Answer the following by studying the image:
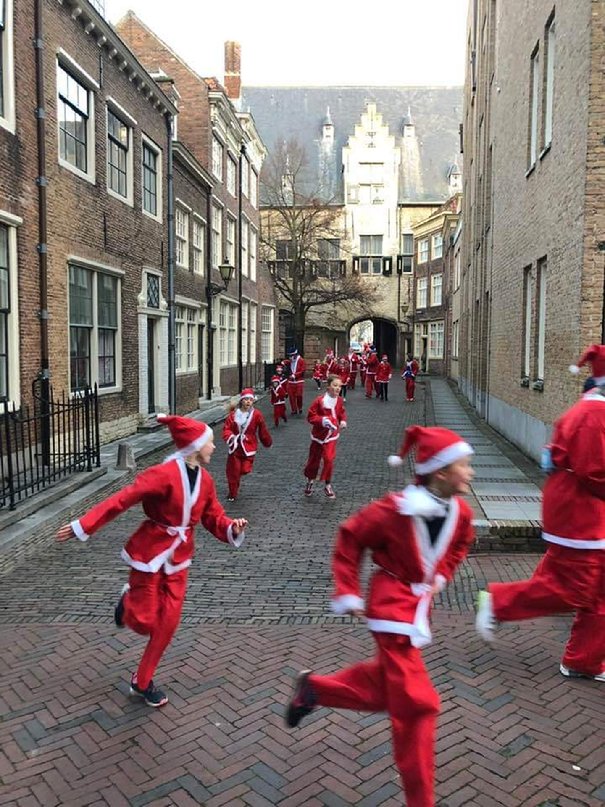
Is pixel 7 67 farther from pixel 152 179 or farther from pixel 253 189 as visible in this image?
pixel 253 189

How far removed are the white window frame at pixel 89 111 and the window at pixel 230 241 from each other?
13.6m

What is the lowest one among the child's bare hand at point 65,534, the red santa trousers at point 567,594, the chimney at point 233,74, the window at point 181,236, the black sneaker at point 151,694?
the black sneaker at point 151,694

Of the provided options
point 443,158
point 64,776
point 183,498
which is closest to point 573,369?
point 183,498

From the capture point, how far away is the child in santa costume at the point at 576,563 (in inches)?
163

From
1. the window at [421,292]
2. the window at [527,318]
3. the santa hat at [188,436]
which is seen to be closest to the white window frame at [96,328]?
the window at [527,318]

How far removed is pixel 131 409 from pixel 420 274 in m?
34.2

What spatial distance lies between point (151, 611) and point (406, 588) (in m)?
1.69

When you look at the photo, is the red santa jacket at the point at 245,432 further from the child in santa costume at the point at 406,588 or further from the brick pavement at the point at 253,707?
the child in santa costume at the point at 406,588

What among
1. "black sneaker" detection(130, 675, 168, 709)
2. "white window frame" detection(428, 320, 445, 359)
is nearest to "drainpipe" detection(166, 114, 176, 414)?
"black sneaker" detection(130, 675, 168, 709)

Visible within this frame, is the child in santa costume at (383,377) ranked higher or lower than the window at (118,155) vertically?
lower

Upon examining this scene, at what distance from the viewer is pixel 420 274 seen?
4691cm

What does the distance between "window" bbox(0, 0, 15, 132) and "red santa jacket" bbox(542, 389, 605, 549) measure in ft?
30.9

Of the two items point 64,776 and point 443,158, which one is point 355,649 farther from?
point 443,158

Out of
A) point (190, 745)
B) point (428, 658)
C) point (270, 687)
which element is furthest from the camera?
point (428, 658)
